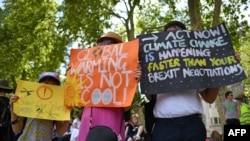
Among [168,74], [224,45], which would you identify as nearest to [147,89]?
[168,74]

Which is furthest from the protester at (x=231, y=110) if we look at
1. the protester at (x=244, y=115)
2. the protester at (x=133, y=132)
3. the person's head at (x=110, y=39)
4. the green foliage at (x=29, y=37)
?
the green foliage at (x=29, y=37)

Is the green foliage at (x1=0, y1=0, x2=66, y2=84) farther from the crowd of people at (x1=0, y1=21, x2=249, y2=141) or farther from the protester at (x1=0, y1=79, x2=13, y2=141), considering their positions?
the crowd of people at (x1=0, y1=21, x2=249, y2=141)

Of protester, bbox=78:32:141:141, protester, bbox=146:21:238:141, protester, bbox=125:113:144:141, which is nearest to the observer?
protester, bbox=146:21:238:141

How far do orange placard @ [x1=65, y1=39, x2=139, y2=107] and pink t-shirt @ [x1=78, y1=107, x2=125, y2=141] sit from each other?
0.07 metres

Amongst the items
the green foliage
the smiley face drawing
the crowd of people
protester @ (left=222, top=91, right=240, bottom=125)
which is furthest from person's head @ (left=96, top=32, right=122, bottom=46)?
the green foliage

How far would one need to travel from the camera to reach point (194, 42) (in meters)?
3.86

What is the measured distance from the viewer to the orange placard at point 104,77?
149 inches

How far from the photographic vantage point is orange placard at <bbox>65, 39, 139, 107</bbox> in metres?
3.77

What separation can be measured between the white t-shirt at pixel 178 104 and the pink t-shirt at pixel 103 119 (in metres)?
0.37

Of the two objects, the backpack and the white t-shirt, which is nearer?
the white t-shirt

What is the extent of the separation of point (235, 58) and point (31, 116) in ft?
7.26

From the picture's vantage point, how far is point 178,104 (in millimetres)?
3502

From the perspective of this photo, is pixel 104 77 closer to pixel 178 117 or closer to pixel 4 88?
pixel 178 117

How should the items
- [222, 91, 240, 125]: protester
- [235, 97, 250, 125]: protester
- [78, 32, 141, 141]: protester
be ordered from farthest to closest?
1. [222, 91, 240, 125]: protester
2. [235, 97, 250, 125]: protester
3. [78, 32, 141, 141]: protester
